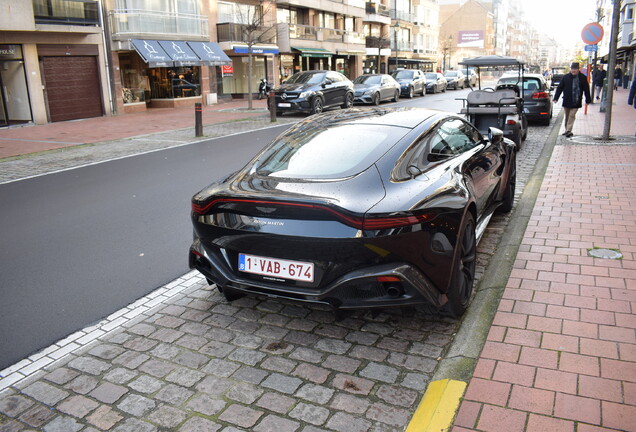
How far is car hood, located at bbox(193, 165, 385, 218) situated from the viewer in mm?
3512

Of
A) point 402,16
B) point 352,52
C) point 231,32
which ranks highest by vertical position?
point 402,16

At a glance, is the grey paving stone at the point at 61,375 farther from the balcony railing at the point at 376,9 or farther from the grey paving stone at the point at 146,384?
the balcony railing at the point at 376,9

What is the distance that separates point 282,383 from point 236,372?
0.33 m

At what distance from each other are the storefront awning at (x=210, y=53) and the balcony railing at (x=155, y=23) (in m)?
0.56

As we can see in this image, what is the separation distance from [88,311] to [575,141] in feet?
38.3

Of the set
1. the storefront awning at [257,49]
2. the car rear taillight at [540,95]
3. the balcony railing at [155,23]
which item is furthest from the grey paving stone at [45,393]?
the storefront awning at [257,49]

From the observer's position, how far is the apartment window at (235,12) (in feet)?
109

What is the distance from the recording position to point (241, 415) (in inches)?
121

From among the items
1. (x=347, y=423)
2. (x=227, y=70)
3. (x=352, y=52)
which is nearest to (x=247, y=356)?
(x=347, y=423)

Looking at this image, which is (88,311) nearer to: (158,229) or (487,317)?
(158,229)

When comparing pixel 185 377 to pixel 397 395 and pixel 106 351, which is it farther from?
pixel 397 395

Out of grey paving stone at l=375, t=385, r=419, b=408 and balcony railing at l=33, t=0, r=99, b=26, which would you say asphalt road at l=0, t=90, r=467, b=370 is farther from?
balcony railing at l=33, t=0, r=99, b=26

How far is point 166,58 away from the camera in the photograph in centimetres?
2681

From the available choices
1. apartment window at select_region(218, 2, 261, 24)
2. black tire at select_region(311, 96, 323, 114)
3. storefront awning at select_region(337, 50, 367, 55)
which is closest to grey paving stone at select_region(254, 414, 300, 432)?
black tire at select_region(311, 96, 323, 114)
